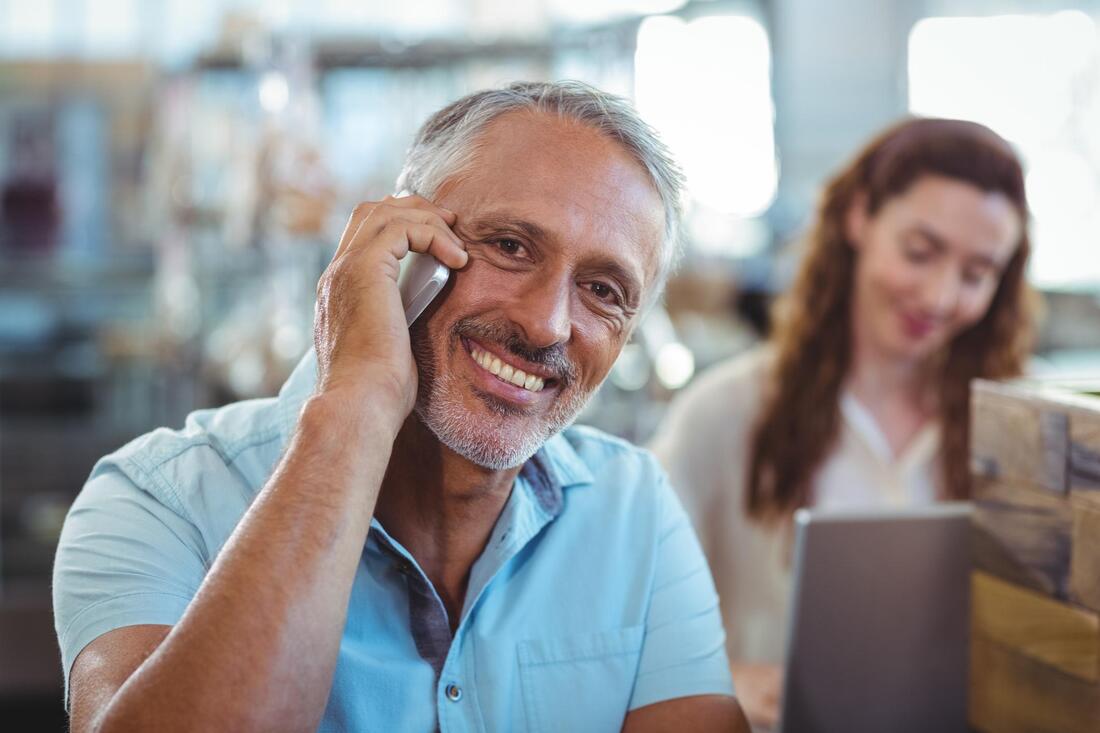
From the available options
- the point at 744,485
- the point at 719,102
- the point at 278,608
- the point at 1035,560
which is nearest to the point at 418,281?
the point at 278,608

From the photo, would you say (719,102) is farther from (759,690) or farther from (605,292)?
(605,292)

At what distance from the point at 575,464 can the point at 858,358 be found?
102cm

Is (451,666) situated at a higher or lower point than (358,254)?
lower

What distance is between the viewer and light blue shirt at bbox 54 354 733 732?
1052 millimetres

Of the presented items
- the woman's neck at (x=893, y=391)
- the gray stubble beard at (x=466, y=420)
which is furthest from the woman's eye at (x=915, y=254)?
the gray stubble beard at (x=466, y=420)

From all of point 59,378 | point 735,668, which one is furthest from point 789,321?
point 59,378

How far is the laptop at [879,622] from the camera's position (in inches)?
53.9

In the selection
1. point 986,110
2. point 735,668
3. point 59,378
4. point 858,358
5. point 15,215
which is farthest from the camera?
point 986,110

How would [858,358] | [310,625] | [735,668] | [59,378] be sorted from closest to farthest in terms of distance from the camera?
[310,625], [735,668], [858,358], [59,378]

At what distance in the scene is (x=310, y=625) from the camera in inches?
35.2

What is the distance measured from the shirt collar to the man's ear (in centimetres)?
102

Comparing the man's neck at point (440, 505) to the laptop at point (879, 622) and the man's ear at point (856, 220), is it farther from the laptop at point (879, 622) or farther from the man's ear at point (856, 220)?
the man's ear at point (856, 220)

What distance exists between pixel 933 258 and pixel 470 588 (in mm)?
1182

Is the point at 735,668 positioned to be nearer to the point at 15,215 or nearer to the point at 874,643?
the point at 874,643
